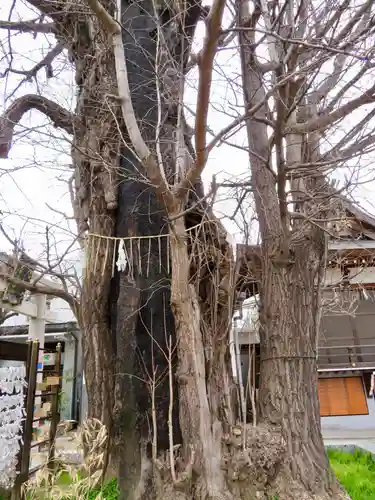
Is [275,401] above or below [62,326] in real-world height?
below

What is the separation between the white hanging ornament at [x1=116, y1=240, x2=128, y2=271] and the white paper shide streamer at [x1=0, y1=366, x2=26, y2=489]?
1.78 m

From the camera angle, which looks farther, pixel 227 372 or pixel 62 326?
pixel 62 326

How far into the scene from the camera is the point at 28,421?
4.59 meters

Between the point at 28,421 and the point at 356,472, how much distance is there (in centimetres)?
416

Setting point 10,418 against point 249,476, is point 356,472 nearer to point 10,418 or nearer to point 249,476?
point 249,476

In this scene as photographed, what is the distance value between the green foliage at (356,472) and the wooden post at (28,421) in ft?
11.5

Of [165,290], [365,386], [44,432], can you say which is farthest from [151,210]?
[365,386]

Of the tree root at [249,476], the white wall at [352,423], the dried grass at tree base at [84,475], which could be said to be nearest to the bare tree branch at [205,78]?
the tree root at [249,476]

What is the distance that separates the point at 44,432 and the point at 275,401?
6649mm

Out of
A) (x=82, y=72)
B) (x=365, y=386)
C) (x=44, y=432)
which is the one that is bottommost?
(x=44, y=432)

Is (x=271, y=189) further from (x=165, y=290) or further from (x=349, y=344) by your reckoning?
(x=349, y=344)

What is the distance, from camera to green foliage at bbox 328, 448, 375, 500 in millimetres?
4234

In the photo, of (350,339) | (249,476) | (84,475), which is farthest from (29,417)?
(350,339)

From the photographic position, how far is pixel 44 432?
8.55 metres
